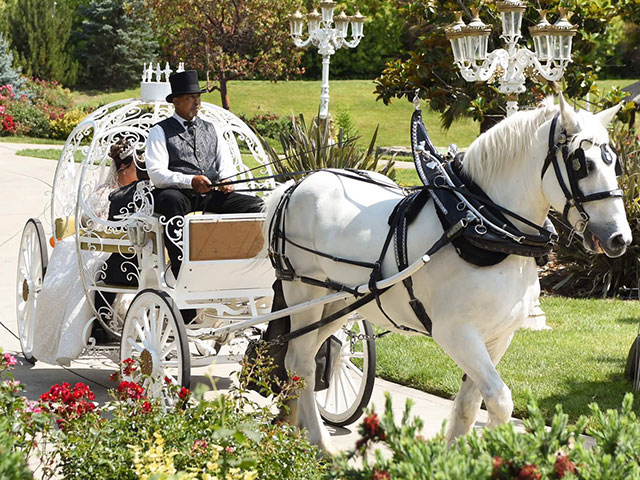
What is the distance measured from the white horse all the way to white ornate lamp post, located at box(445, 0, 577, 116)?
3.55 metres

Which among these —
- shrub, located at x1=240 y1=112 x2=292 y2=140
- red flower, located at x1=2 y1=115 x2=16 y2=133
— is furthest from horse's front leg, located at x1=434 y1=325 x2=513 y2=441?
red flower, located at x1=2 y1=115 x2=16 y2=133

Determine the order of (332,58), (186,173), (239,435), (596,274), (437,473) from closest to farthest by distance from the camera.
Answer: (437,473) → (239,435) → (186,173) → (596,274) → (332,58)

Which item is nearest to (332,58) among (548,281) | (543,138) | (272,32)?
(272,32)

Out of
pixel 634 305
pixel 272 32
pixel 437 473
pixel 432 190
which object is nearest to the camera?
pixel 437 473

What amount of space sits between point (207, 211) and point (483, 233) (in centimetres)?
251

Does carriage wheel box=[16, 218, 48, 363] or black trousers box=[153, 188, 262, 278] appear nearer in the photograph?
black trousers box=[153, 188, 262, 278]

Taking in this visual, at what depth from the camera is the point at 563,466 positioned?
2.71 meters

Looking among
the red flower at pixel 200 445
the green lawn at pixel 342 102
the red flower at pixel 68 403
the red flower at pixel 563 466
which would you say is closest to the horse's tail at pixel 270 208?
the red flower at pixel 68 403

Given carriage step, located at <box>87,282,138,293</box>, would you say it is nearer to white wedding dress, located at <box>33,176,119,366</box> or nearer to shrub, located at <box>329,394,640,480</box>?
white wedding dress, located at <box>33,176,119,366</box>

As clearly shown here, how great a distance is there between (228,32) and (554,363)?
74.9ft

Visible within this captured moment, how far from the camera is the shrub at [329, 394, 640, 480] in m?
2.68

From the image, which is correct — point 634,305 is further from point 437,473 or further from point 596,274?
point 437,473

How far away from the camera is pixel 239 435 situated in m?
3.15

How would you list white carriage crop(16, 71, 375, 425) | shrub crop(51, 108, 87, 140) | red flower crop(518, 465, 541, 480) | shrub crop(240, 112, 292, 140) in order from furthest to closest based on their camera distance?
shrub crop(240, 112, 292, 140), shrub crop(51, 108, 87, 140), white carriage crop(16, 71, 375, 425), red flower crop(518, 465, 541, 480)
